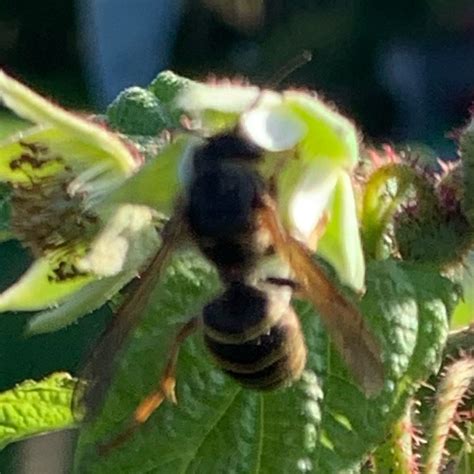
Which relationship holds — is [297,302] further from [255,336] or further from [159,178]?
[159,178]

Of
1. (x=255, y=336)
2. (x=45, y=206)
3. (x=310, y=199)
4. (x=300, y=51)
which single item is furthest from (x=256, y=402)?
(x=300, y=51)

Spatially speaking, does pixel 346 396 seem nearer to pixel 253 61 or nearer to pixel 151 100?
pixel 151 100

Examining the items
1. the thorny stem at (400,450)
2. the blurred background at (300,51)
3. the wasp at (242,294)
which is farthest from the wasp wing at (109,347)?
the blurred background at (300,51)

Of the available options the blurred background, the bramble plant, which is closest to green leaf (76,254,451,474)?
the bramble plant

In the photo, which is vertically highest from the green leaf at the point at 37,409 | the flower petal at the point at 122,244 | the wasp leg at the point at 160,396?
the flower petal at the point at 122,244

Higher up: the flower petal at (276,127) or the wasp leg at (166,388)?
the flower petal at (276,127)

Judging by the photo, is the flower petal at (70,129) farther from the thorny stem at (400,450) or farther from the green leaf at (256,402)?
the thorny stem at (400,450)
